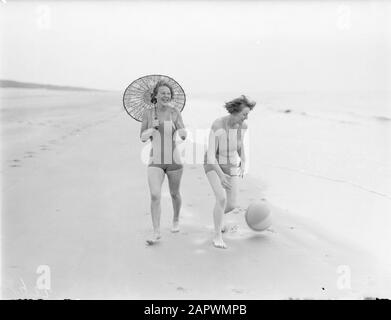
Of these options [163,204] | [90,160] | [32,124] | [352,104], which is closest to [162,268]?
[163,204]

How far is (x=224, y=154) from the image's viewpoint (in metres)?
5.27

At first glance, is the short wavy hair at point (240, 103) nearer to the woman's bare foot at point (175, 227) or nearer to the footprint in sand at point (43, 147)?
the woman's bare foot at point (175, 227)

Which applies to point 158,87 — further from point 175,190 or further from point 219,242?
point 219,242

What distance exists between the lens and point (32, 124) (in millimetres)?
13047

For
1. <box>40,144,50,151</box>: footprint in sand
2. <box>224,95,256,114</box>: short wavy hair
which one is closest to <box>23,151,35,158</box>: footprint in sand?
<box>40,144,50,151</box>: footprint in sand

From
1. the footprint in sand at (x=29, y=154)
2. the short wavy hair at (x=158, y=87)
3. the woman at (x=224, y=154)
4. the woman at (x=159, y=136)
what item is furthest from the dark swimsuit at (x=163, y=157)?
the footprint in sand at (x=29, y=154)

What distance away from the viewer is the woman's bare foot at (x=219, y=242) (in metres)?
5.17

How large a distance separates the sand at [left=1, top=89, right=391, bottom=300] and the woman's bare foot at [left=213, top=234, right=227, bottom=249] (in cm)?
6

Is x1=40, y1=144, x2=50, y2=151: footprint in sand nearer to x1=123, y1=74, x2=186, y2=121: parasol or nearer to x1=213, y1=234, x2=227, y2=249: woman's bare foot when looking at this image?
x1=123, y1=74, x2=186, y2=121: parasol

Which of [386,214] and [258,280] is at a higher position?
[386,214]

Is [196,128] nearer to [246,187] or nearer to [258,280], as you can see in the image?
[246,187]

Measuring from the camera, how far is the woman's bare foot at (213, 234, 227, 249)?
17.0 ft

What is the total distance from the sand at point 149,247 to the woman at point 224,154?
0.44 metres

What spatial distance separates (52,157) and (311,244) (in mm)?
5344
